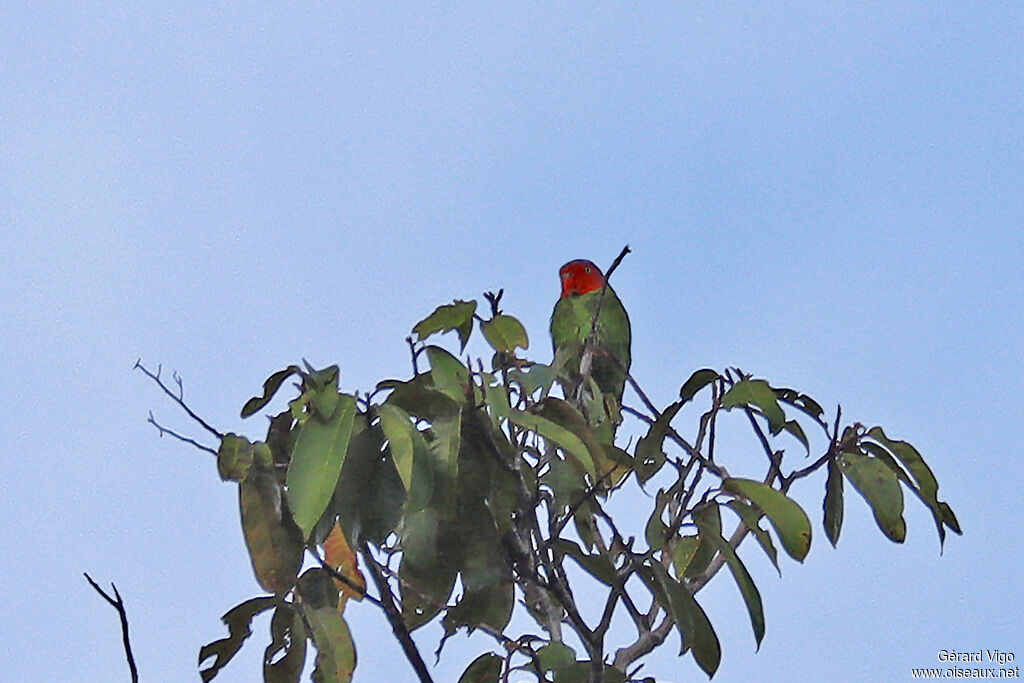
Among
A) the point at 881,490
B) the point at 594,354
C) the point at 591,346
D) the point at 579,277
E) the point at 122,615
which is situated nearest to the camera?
the point at 122,615

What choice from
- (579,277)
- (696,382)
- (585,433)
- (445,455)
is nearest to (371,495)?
(445,455)

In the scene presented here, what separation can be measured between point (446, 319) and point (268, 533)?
535 millimetres

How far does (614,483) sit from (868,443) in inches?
16.8

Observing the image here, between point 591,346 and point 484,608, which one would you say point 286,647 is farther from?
point 591,346

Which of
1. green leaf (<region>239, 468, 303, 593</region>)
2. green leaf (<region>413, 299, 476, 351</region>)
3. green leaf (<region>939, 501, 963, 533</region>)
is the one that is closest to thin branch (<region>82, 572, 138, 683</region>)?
green leaf (<region>239, 468, 303, 593</region>)

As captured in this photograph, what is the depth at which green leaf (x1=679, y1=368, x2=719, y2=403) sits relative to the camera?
2.00m

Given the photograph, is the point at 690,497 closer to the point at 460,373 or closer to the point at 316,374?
the point at 460,373

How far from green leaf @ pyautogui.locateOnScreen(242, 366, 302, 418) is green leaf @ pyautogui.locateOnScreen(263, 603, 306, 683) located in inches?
11.8

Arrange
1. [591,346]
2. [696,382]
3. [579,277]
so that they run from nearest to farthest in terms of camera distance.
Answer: [696,382]
[591,346]
[579,277]

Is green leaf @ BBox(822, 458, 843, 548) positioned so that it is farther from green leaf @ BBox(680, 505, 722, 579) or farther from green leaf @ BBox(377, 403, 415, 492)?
green leaf @ BBox(377, 403, 415, 492)

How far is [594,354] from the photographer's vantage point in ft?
8.77

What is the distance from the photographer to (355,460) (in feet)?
5.24

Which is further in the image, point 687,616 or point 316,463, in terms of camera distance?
point 687,616

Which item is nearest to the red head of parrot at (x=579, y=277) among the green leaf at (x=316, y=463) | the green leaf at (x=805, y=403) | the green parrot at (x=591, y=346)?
the green parrot at (x=591, y=346)
